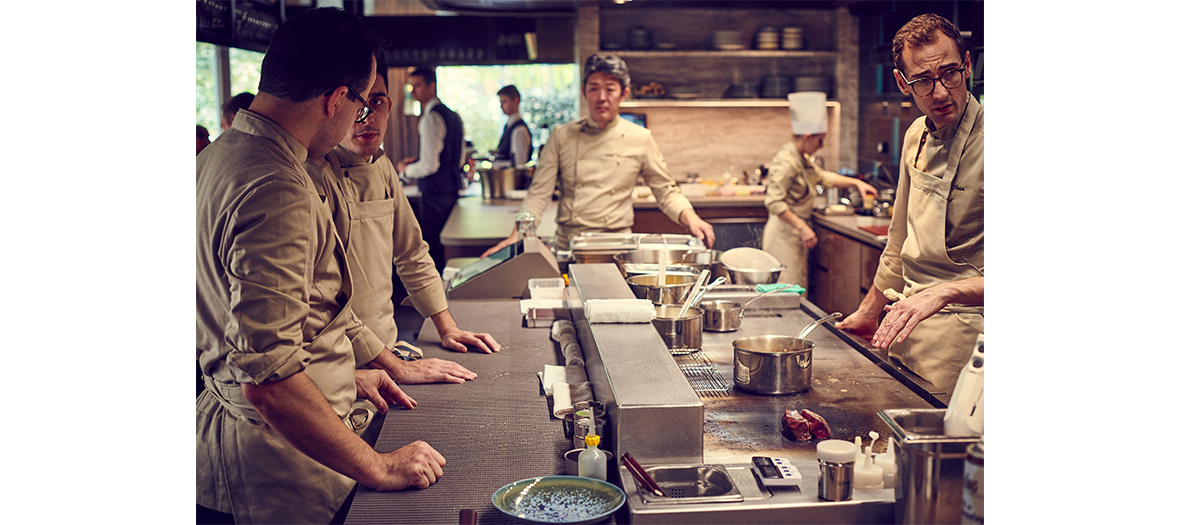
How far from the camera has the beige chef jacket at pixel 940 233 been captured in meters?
2.13

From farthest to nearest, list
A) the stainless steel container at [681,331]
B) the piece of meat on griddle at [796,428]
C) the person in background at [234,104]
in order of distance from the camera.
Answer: the person in background at [234,104], the stainless steel container at [681,331], the piece of meat on griddle at [796,428]

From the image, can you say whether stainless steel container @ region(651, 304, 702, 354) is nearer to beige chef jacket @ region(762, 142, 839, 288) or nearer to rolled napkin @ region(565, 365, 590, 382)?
rolled napkin @ region(565, 365, 590, 382)

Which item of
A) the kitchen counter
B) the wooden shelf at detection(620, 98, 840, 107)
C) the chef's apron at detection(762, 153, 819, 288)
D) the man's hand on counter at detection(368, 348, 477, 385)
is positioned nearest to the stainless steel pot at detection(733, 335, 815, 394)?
the kitchen counter

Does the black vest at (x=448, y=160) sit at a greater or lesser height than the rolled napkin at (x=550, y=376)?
greater

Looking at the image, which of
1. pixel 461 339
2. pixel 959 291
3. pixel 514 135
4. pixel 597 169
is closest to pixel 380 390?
pixel 461 339

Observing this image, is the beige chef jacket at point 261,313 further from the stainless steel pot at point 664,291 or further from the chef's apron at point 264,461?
the stainless steel pot at point 664,291

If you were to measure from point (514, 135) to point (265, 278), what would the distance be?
267 inches

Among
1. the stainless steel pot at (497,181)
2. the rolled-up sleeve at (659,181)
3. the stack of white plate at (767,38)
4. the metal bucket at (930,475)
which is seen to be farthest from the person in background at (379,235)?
the stack of white plate at (767,38)

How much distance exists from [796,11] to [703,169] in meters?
1.40

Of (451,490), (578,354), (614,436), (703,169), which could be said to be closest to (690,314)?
(578,354)

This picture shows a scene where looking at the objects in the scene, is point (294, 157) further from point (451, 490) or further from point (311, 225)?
point (451, 490)

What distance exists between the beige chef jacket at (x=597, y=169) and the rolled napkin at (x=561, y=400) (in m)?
2.35

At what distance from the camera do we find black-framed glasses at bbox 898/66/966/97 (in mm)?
2031

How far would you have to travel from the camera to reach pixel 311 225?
146cm
